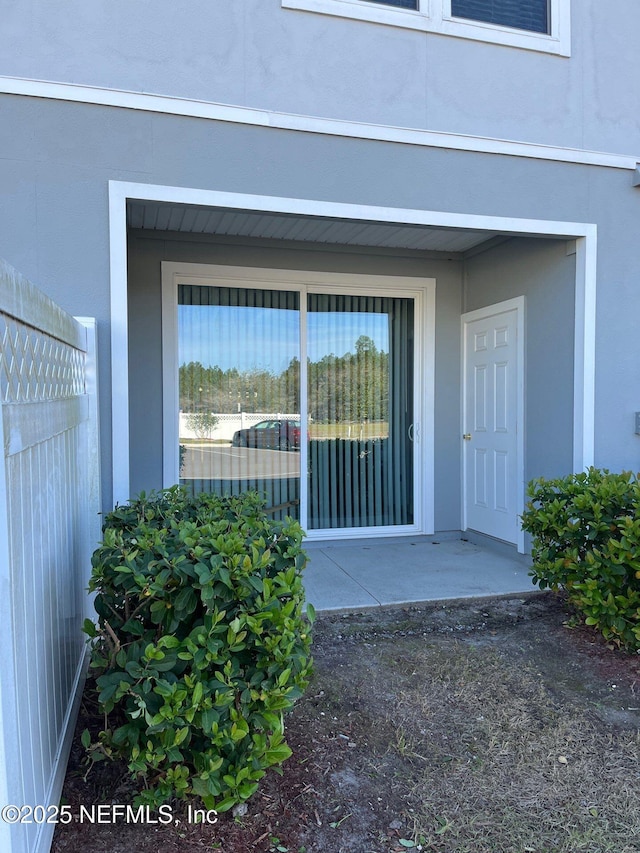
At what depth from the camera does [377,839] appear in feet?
6.87

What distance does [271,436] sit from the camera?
5820 mm

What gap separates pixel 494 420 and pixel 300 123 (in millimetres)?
3170

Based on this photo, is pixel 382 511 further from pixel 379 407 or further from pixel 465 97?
pixel 465 97

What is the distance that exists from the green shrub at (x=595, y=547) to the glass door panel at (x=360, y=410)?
223 centimetres

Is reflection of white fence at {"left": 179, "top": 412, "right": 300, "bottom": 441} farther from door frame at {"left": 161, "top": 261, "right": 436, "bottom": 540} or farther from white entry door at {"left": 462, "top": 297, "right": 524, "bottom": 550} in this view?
white entry door at {"left": 462, "top": 297, "right": 524, "bottom": 550}

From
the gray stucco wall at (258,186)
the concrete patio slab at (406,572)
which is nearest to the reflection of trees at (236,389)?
the concrete patio slab at (406,572)

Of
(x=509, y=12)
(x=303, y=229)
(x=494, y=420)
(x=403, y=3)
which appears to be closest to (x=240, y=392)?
(x=303, y=229)

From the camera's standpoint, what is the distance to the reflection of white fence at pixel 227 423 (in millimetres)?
5559

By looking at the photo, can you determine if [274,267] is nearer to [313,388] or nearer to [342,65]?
[313,388]

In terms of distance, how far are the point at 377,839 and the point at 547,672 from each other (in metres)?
1.65

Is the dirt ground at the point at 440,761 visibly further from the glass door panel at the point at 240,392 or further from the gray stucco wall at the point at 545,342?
the glass door panel at the point at 240,392

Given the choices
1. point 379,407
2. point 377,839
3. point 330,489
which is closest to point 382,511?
point 330,489

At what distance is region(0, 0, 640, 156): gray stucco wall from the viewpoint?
Result: 356 cm

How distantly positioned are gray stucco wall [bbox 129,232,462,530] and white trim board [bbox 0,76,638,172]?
5.35 feet
